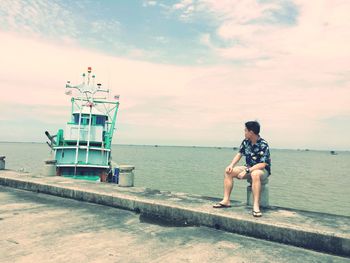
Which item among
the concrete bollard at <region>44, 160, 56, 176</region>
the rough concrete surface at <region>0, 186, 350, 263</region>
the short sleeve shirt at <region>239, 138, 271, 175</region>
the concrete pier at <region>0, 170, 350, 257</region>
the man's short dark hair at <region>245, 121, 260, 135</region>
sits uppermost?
the man's short dark hair at <region>245, 121, 260, 135</region>

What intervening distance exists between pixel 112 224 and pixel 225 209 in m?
2.07

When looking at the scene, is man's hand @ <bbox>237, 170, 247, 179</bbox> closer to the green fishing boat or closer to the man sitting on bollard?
the man sitting on bollard

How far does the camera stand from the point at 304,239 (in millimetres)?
4320

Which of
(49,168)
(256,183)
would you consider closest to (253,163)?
(256,183)

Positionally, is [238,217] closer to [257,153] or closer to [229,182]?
[229,182]

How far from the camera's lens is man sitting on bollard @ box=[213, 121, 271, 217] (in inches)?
208

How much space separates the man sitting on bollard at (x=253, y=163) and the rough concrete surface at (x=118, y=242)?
0.94 m

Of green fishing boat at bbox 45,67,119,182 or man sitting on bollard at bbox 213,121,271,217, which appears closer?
man sitting on bollard at bbox 213,121,271,217

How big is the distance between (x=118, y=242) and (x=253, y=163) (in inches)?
111

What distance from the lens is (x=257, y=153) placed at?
5.59 meters

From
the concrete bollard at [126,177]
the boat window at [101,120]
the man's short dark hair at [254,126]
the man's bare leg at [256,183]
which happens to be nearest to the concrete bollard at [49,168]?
the concrete bollard at [126,177]

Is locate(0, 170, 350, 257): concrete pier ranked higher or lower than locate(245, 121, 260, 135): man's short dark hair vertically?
lower

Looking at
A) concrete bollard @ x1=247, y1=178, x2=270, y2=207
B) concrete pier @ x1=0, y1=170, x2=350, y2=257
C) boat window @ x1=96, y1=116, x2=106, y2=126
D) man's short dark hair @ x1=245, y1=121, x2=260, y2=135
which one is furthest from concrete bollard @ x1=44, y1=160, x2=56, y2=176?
boat window @ x1=96, y1=116, x2=106, y2=126

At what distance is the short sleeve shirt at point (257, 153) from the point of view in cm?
554
